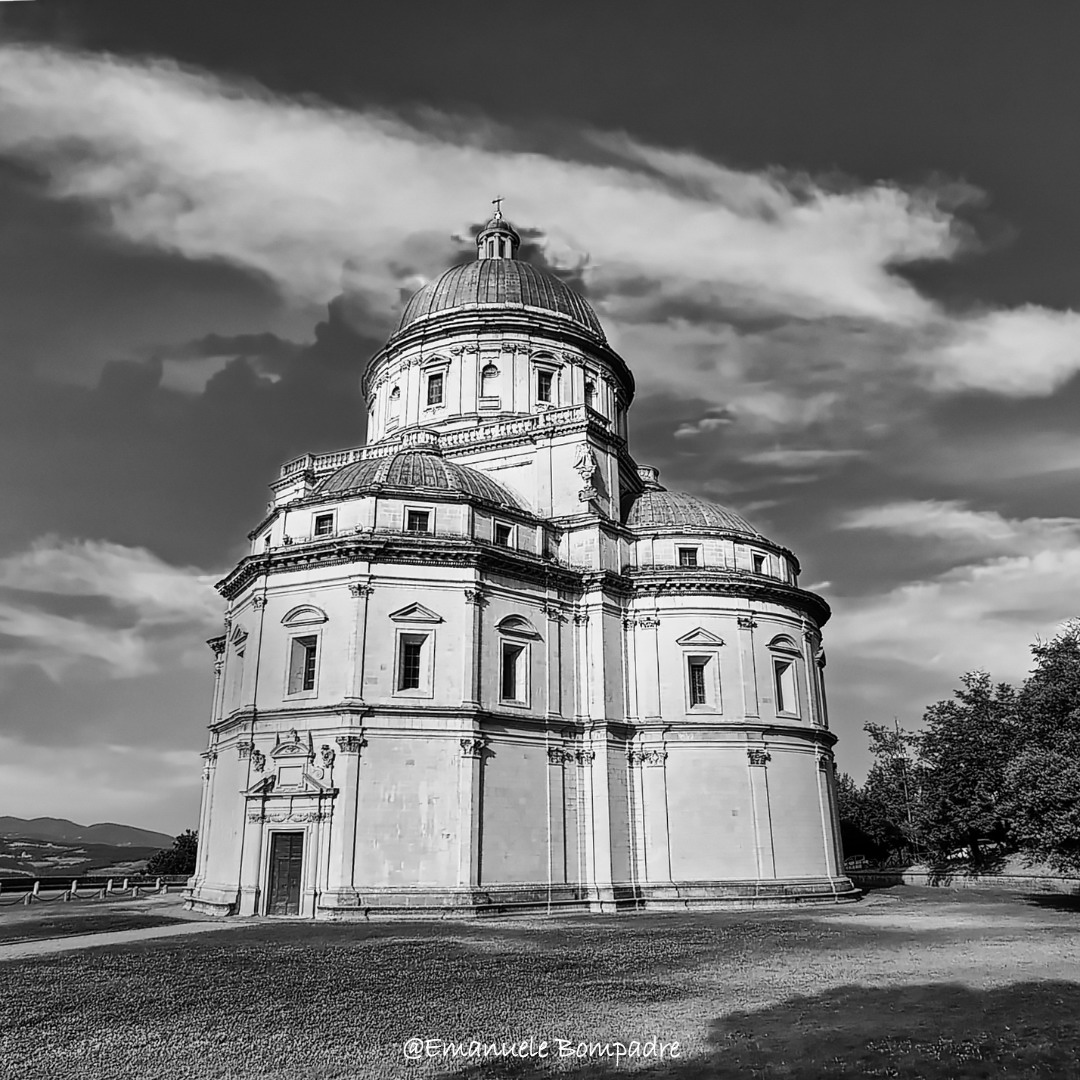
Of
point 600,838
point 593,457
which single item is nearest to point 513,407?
point 593,457

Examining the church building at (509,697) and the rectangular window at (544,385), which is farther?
the rectangular window at (544,385)

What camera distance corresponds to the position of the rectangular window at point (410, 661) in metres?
37.0

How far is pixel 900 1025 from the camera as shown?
1558 centimetres

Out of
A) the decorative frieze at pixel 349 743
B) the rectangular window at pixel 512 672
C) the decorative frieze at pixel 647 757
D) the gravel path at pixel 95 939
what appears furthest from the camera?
the decorative frieze at pixel 647 757

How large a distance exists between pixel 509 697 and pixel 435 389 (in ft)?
67.3

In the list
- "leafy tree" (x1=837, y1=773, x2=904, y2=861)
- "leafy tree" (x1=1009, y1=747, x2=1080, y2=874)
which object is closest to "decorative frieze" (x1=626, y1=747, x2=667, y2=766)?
"leafy tree" (x1=1009, y1=747, x2=1080, y2=874)

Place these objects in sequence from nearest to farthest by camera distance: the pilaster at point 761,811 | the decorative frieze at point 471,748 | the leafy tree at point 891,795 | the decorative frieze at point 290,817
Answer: the decorative frieze at point 290,817, the decorative frieze at point 471,748, the pilaster at point 761,811, the leafy tree at point 891,795

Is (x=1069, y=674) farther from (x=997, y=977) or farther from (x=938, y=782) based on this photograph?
(x=938, y=782)

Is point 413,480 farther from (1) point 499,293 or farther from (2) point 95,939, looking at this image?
(2) point 95,939

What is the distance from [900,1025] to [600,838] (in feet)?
79.1

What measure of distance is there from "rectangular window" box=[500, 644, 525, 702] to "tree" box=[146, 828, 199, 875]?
2774cm

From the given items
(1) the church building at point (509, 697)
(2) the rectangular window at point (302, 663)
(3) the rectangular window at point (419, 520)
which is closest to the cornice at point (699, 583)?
(1) the church building at point (509, 697)

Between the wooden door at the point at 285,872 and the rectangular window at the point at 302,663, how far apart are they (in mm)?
5787

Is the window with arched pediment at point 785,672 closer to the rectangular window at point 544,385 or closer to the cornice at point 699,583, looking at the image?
the cornice at point 699,583
